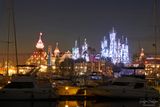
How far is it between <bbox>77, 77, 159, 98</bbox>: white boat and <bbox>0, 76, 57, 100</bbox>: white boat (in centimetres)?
554

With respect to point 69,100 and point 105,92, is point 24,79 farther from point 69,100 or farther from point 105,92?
point 105,92

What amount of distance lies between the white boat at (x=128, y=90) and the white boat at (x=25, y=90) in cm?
554

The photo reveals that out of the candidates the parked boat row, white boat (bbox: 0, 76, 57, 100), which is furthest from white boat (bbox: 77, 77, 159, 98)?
white boat (bbox: 0, 76, 57, 100)

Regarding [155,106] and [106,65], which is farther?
[106,65]

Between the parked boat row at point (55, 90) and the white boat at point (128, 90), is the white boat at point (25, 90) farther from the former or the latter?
the white boat at point (128, 90)

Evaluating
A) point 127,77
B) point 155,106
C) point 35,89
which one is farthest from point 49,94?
point 155,106

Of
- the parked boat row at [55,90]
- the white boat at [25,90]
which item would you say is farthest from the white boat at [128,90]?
the white boat at [25,90]

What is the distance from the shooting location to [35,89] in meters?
50.1

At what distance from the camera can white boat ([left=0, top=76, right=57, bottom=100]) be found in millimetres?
49581

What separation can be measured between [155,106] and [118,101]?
999 cm

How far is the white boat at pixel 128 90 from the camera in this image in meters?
52.2

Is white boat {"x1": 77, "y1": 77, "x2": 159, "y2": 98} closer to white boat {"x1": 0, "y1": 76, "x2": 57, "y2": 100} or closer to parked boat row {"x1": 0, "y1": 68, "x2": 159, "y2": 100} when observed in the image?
parked boat row {"x1": 0, "y1": 68, "x2": 159, "y2": 100}

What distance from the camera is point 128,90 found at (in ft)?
172

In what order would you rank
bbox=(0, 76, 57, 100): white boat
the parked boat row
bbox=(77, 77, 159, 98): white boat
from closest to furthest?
bbox=(0, 76, 57, 100): white boat
the parked boat row
bbox=(77, 77, 159, 98): white boat
